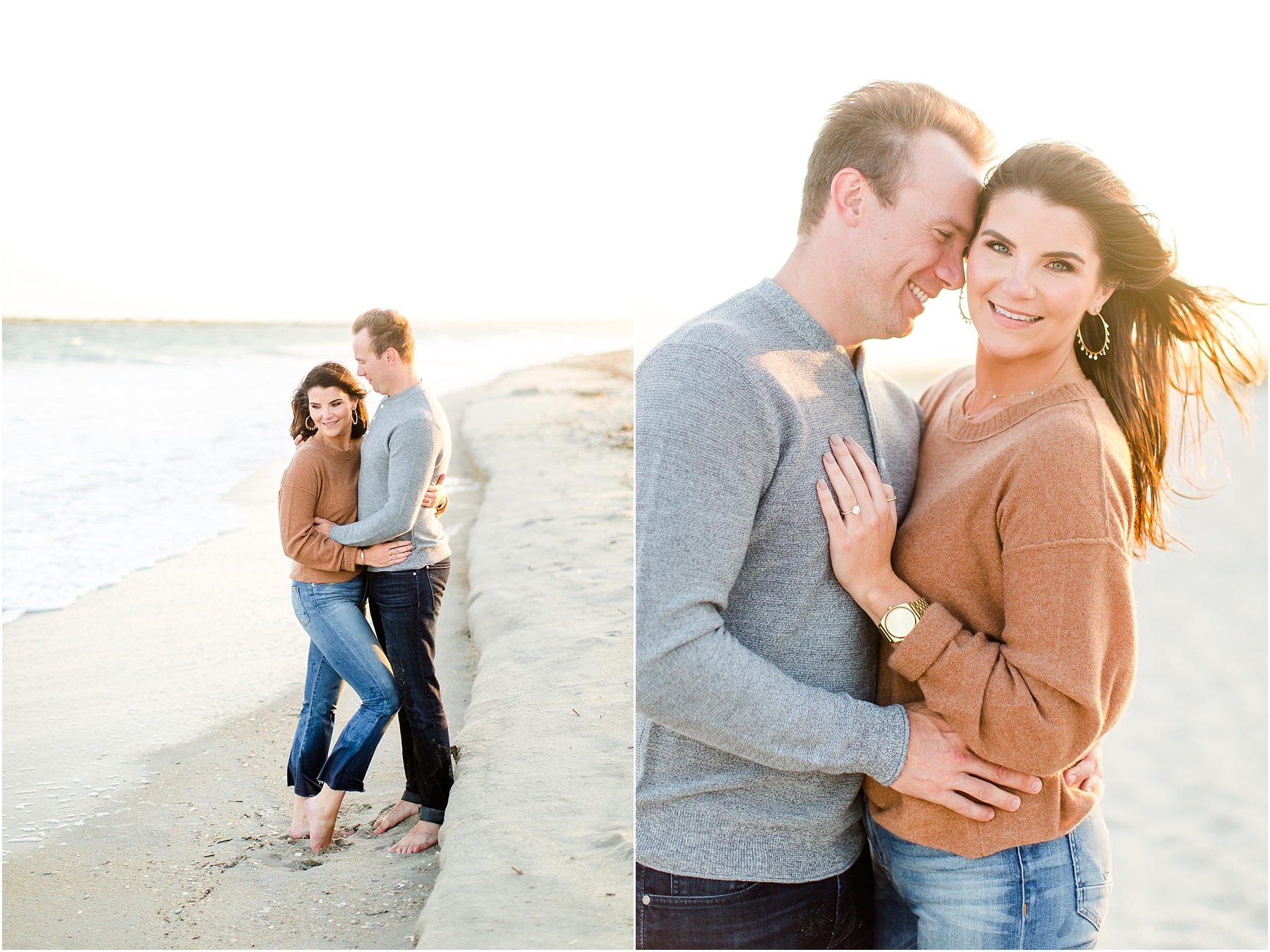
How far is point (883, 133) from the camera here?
1.40 metres

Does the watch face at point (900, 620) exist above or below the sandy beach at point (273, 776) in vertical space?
above

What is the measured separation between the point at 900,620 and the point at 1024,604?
17cm

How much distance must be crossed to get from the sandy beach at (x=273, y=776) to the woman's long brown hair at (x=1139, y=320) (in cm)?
132

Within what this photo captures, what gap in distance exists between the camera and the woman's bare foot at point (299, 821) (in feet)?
6.41

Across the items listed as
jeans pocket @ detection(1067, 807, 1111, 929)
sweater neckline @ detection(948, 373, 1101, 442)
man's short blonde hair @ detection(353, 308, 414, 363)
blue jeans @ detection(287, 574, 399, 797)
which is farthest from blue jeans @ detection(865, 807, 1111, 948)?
man's short blonde hair @ detection(353, 308, 414, 363)

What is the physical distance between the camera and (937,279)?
1490mm

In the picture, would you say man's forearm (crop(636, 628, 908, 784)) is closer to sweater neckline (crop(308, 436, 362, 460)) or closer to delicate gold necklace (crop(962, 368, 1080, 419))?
delicate gold necklace (crop(962, 368, 1080, 419))

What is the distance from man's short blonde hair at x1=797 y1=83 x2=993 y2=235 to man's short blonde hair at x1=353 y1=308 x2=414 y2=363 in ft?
3.05

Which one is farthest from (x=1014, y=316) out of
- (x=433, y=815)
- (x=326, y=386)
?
(x=433, y=815)

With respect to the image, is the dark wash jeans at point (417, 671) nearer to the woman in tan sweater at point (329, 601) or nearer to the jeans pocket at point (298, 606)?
the woman in tan sweater at point (329, 601)

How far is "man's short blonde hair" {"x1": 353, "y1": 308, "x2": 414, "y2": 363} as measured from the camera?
1.94 m

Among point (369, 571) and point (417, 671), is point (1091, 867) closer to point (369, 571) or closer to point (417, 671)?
point (417, 671)

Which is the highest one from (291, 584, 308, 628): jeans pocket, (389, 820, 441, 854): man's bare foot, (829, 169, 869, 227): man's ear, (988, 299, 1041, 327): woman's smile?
(829, 169, 869, 227): man's ear

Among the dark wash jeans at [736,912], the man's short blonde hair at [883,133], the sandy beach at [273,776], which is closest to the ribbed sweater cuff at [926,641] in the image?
the dark wash jeans at [736,912]
